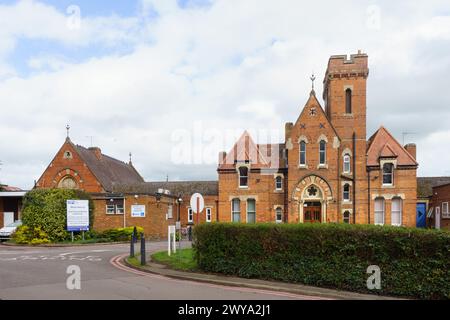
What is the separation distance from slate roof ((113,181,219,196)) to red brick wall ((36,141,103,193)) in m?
3.82

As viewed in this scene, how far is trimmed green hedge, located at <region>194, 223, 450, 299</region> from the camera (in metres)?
9.20

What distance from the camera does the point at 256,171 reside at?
33938mm

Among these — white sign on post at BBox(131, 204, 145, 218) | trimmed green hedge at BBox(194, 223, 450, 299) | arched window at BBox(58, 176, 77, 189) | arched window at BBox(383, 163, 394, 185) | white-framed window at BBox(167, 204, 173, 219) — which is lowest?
white-framed window at BBox(167, 204, 173, 219)

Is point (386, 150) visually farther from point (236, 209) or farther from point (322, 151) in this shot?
point (236, 209)

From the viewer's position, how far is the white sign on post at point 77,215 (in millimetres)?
27125

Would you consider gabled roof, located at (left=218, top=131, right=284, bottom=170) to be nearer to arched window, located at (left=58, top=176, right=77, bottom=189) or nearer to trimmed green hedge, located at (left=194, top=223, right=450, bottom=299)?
arched window, located at (left=58, top=176, right=77, bottom=189)

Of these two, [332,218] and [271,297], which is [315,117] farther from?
[271,297]

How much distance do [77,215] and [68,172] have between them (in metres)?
14.0

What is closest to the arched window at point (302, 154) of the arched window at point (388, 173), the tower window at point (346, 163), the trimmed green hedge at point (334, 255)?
the tower window at point (346, 163)

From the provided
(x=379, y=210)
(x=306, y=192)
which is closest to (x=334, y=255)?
(x=306, y=192)

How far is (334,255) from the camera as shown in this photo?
10.2 meters

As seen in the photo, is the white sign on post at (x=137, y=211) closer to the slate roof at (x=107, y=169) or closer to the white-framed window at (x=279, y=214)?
the slate roof at (x=107, y=169)

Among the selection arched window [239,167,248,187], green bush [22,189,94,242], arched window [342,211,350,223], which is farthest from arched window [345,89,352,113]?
green bush [22,189,94,242]

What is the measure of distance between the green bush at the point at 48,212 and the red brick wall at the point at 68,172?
11536 mm
